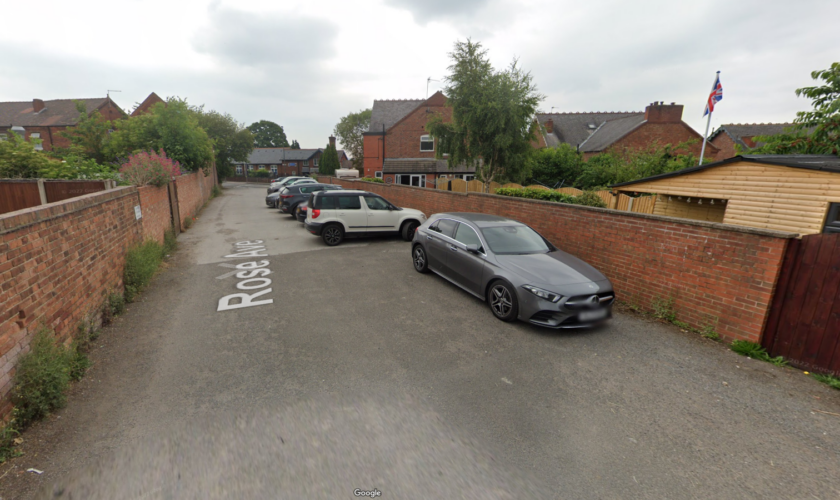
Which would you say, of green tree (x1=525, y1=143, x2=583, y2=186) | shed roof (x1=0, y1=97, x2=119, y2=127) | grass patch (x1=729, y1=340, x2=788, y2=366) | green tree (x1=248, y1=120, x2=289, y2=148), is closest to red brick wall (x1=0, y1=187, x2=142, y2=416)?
grass patch (x1=729, y1=340, x2=788, y2=366)

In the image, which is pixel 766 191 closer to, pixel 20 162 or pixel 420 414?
pixel 420 414

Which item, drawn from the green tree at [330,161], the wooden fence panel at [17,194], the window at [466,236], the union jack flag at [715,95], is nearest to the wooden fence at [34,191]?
the wooden fence panel at [17,194]

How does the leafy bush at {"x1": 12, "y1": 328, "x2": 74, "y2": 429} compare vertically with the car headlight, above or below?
below

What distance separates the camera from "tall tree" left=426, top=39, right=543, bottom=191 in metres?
17.2

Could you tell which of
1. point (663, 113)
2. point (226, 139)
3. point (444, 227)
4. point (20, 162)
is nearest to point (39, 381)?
point (444, 227)

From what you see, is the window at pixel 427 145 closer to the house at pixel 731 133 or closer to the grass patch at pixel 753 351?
the house at pixel 731 133

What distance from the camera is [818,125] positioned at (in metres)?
9.03

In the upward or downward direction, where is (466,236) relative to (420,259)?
upward

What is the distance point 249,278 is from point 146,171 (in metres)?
5.47

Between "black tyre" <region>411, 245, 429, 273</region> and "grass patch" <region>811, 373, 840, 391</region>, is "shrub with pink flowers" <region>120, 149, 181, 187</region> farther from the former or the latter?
"grass patch" <region>811, 373, 840, 391</region>

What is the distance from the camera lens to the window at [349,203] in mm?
10844

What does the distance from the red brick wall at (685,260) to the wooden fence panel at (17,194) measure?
394 inches

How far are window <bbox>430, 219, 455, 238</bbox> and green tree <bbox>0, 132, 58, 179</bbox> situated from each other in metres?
9.48

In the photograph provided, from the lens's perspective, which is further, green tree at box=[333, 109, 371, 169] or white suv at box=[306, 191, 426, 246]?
green tree at box=[333, 109, 371, 169]
